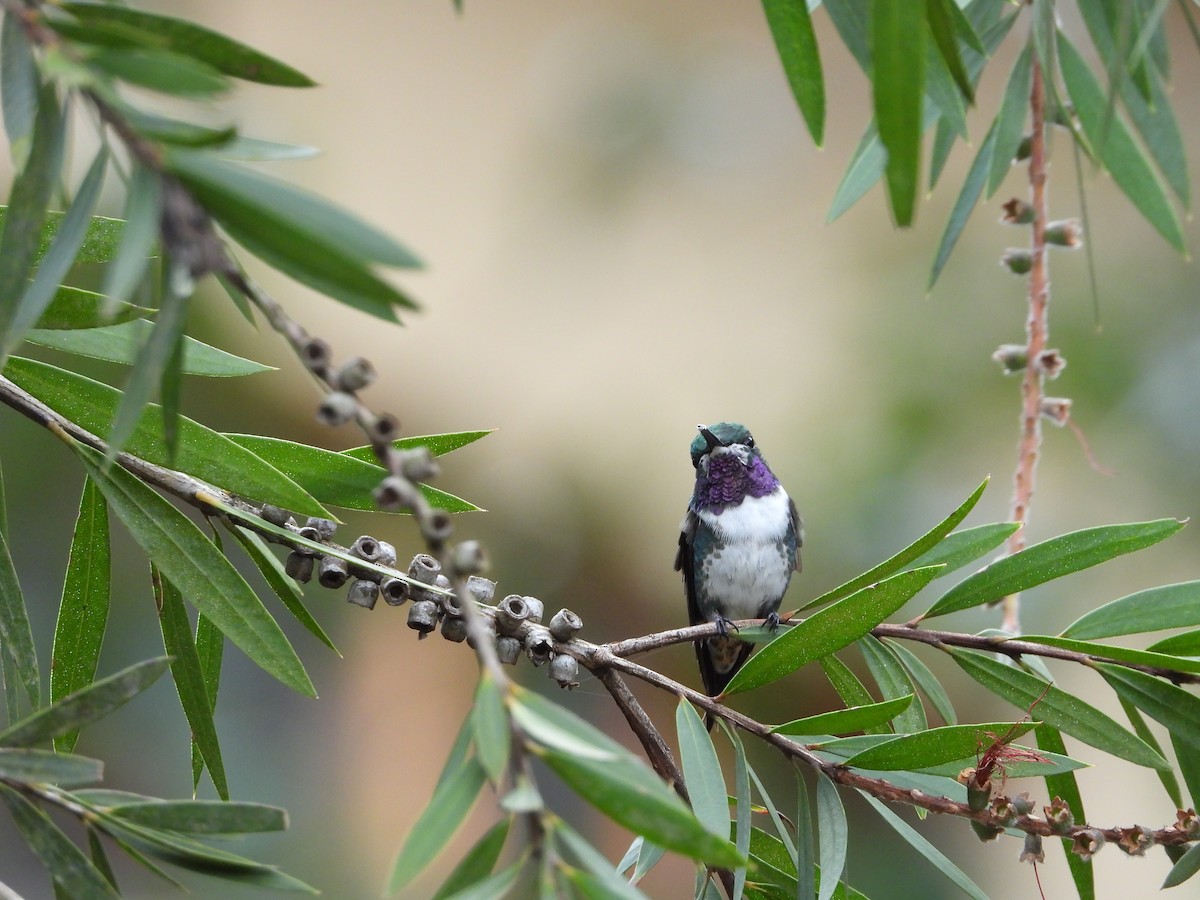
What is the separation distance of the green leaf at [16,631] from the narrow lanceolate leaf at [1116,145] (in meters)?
0.96

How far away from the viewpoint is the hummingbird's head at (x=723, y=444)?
1959 mm

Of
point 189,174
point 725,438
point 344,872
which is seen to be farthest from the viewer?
point 344,872

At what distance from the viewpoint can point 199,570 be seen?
29.6 inches

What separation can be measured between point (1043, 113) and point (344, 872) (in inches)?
106

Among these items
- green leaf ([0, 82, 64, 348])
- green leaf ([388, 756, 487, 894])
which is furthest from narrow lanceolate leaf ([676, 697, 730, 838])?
green leaf ([0, 82, 64, 348])

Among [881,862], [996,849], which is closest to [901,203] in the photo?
[881,862]

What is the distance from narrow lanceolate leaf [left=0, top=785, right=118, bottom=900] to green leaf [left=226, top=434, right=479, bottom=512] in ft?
0.97

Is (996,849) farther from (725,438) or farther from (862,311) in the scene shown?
(725,438)

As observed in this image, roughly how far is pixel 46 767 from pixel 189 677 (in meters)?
0.23

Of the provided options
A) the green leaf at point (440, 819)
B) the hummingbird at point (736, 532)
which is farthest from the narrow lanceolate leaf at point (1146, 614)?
the hummingbird at point (736, 532)

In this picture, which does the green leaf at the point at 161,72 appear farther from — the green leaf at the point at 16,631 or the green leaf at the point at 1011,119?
the green leaf at the point at 1011,119

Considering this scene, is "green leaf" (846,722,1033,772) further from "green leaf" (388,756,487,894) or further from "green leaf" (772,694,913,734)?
"green leaf" (388,756,487,894)

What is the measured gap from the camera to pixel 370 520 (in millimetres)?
3021

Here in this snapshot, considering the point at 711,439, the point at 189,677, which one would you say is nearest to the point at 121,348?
the point at 189,677
